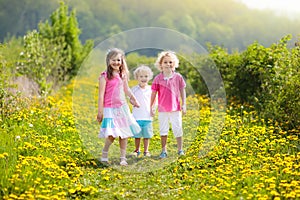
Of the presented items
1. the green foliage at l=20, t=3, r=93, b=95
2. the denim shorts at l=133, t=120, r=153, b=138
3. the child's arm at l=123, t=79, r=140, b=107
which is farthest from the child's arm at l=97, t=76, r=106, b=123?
the green foliage at l=20, t=3, r=93, b=95

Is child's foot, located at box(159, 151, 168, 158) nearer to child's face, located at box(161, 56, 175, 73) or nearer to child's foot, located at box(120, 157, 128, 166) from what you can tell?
child's foot, located at box(120, 157, 128, 166)

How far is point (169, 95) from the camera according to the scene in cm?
652

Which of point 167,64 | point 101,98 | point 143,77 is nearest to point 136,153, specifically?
point 143,77

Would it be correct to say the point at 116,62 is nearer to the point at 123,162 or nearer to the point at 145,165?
the point at 123,162

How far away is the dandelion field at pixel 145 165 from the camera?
15.6ft

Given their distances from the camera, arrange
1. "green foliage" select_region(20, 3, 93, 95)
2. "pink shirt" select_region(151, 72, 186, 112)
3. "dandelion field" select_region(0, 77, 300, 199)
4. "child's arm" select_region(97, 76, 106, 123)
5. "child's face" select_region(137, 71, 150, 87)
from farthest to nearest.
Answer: "green foliage" select_region(20, 3, 93, 95)
"child's face" select_region(137, 71, 150, 87)
"pink shirt" select_region(151, 72, 186, 112)
"child's arm" select_region(97, 76, 106, 123)
"dandelion field" select_region(0, 77, 300, 199)

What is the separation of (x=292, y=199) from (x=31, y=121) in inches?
172

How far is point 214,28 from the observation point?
49.9 meters

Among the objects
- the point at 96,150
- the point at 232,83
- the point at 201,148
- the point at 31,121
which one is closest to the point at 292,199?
the point at 201,148

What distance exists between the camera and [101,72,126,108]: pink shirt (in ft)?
19.9

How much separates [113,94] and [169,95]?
0.85m

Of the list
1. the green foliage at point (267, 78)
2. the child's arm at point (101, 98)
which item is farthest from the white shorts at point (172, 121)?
the green foliage at point (267, 78)

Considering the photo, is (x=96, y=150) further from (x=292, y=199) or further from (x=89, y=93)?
(x=89, y=93)

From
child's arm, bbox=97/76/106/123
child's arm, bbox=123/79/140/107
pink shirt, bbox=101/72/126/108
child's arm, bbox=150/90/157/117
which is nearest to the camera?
child's arm, bbox=97/76/106/123
